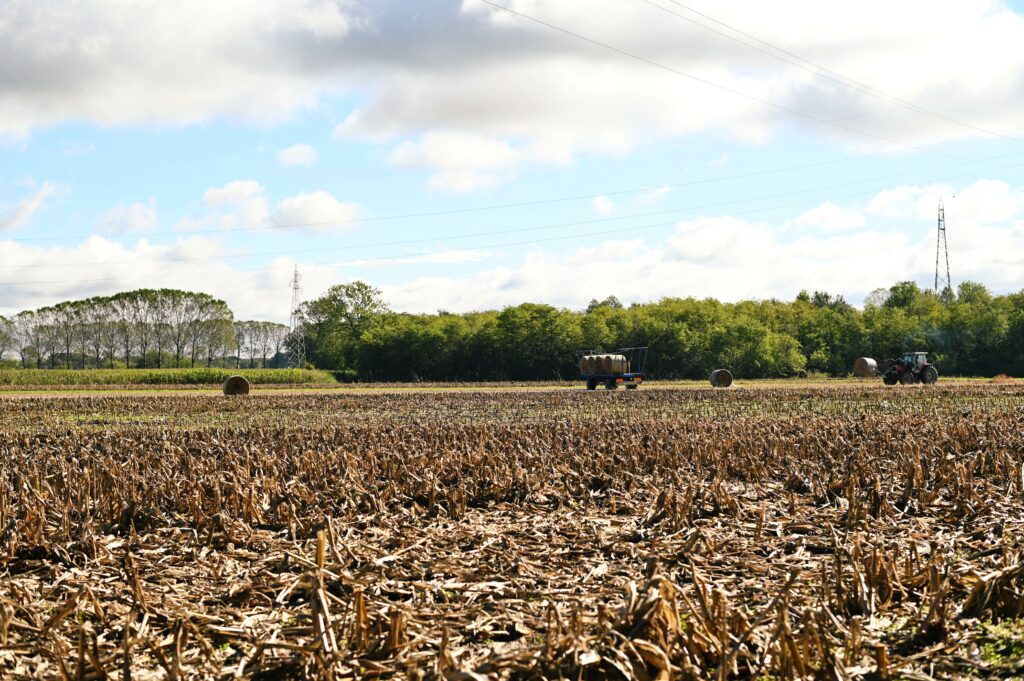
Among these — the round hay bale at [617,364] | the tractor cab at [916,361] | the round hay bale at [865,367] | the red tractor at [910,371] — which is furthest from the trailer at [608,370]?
the round hay bale at [865,367]

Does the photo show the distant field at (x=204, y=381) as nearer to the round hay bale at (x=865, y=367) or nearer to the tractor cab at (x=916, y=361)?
the round hay bale at (x=865, y=367)

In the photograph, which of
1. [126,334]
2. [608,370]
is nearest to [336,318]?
[126,334]

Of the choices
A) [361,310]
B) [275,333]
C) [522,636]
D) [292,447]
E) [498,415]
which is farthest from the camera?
[275,333]

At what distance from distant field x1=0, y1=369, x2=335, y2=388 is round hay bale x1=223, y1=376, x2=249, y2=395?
22862 millimetres

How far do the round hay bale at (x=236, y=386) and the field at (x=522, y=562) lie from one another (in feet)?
121

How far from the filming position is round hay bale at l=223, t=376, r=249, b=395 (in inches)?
2009

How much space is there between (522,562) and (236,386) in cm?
4703

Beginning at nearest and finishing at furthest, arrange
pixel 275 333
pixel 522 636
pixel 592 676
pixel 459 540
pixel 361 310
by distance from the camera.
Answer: pixel 592 676
pixel 522 636
pixel 459 540
pixel 361 310
pixel 275 333

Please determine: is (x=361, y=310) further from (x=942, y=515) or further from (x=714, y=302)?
(x=942, y=515)

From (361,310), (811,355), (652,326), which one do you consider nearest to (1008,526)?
(652,326)

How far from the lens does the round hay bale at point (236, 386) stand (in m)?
51.0

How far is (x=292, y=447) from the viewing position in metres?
14.8

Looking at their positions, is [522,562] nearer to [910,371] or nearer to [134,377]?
[910,371]

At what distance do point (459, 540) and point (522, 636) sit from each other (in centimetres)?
258
